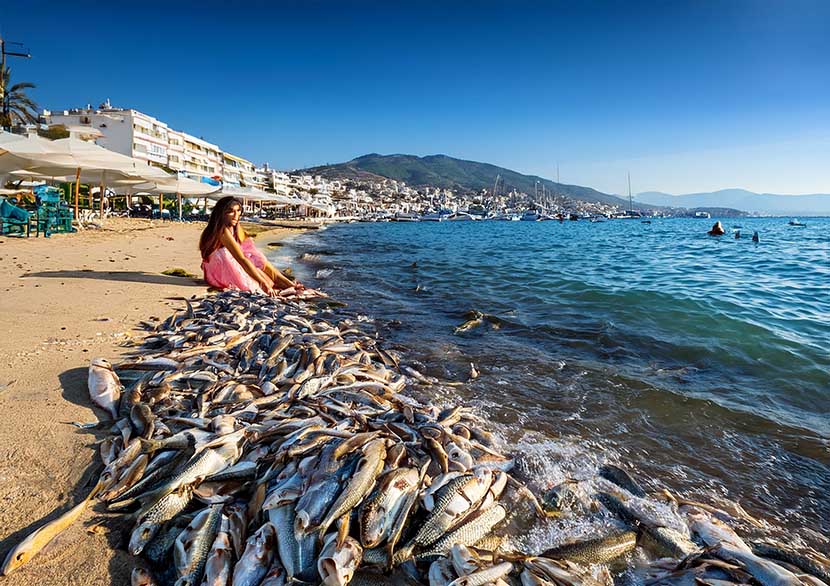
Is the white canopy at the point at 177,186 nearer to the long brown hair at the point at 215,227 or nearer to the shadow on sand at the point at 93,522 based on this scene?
the long brown hair at the point at 215,227

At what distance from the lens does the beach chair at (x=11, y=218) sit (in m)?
17.7

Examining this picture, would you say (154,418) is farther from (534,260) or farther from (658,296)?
(534,260)

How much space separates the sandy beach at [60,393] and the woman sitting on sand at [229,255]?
2.19 ft

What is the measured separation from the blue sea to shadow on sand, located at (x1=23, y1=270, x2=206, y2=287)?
3.72 meters

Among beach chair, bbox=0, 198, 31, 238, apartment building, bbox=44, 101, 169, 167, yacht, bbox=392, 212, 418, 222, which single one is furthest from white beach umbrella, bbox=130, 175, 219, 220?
yacht, bbox=392, 212, 418, 222

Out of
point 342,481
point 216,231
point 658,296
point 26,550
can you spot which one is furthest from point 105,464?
point 658,296

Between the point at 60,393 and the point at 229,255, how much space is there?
6099mm

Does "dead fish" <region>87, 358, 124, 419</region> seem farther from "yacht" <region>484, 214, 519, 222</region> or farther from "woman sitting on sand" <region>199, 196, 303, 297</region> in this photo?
"yacht" <region>484, 214, 519, 222</region>

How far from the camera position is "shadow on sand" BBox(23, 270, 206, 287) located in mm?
10172

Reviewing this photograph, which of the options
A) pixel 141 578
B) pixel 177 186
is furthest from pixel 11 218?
pixel 141 578

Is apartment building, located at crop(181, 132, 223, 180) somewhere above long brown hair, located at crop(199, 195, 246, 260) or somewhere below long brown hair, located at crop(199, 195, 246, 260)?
above

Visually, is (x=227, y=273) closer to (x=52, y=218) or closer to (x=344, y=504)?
(x=344, y=504)

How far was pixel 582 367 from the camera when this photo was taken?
7031 mm

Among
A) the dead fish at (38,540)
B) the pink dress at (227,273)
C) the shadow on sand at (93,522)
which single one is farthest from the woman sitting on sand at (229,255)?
the dead fish at (38,540)
